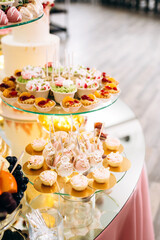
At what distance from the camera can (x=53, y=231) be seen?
48.0 inches

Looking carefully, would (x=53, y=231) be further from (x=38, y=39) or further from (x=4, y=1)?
(x=38, y=39)

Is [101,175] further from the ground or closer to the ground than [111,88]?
closer to the ground

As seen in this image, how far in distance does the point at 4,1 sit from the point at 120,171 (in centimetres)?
96

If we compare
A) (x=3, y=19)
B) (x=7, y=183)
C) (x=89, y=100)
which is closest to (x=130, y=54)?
(x=89, y=100)

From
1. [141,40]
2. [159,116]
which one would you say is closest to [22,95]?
[159,116]

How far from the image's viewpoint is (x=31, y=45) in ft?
6.73

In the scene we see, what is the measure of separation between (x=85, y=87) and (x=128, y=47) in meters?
5.75

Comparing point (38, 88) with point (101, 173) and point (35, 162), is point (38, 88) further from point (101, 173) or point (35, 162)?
point (101, 173)

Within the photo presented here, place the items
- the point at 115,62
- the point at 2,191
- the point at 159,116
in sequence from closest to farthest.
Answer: the point at 2,191 < the point at 159,116 < the point at 115,62

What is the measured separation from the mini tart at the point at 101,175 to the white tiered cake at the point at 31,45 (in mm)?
891

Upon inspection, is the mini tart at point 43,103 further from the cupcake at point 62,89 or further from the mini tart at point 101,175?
the mini tart at point 101,175

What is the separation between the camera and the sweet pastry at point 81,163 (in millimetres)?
1514

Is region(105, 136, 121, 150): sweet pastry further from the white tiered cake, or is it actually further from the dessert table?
the white tiered cake

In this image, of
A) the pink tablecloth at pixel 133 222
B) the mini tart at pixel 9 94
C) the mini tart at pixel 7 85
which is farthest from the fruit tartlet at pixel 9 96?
the pink tablecloth at pixel 133 222
